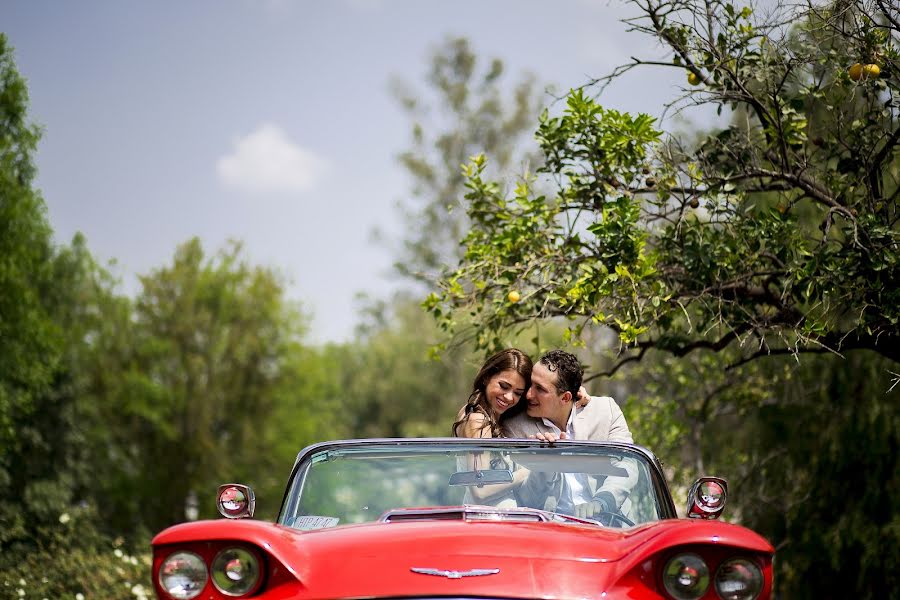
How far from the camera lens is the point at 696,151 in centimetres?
809

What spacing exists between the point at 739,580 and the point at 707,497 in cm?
121

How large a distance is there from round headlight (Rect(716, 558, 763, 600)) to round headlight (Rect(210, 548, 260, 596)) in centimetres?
138

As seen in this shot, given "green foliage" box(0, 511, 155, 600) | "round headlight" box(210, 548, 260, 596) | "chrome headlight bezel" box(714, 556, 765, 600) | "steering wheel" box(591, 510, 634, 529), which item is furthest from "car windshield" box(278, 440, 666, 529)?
"green foliage" box(0, 511, 155, 600)

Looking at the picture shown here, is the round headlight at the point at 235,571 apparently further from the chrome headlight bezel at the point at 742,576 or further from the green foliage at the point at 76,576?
the green foliage at the point at 76,576

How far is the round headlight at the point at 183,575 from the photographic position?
3.39 meters

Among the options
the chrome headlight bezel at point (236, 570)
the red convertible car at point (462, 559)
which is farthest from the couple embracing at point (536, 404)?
the chrome headlight bezel at point (236, 570)

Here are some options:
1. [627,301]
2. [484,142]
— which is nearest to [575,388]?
[627,301]

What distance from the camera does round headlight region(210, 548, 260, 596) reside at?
336 cm

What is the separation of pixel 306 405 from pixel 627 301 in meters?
34.6

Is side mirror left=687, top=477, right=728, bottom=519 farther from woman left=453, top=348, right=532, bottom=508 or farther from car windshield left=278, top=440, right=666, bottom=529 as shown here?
woman left=453, top=348, right=532, bottom=508

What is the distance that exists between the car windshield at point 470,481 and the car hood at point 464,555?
2.81 ft

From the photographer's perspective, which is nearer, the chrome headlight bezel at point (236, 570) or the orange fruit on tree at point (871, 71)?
the chrome headlight bezel at point (236, 570)

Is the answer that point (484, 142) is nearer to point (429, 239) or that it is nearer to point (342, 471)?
point (429, 239)

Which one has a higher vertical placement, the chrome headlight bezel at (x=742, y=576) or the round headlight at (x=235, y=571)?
the round headlight at (x=235, y=571)
